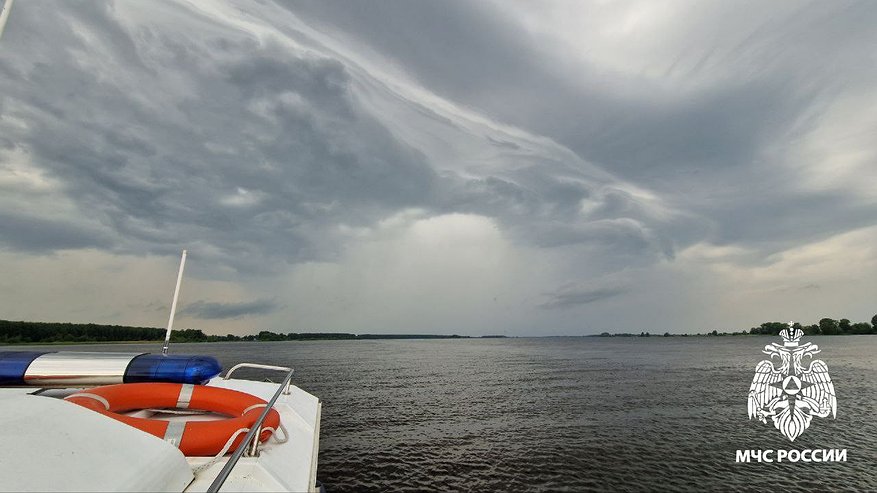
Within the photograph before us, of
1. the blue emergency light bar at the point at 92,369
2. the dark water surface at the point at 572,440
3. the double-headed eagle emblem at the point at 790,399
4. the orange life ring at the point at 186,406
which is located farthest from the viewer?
the double-headed eagle emblem at the point at 790,399

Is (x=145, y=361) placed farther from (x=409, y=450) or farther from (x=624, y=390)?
(x=624, y=390)

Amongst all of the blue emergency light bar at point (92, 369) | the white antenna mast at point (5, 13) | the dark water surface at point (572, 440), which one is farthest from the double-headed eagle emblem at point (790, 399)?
the white antenna mast at point (5, 13)

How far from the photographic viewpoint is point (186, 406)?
25.5 feet

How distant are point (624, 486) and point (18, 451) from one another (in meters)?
14.4

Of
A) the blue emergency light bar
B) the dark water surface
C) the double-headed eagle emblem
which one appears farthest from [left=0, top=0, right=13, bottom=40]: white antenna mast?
the double-headed eagle emblem

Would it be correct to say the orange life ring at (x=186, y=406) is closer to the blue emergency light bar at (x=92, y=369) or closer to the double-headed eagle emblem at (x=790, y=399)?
the blue emergency light bar at (x=92, y=369)

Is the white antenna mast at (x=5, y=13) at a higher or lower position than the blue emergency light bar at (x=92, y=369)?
higher

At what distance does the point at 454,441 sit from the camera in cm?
1748

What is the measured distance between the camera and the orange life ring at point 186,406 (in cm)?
619

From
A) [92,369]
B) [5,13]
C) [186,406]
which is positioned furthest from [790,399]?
[5,13]

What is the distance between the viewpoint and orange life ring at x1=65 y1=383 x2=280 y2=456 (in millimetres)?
6188

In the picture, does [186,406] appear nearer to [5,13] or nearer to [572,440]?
[5,13]

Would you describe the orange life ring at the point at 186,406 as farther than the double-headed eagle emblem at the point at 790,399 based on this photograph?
No

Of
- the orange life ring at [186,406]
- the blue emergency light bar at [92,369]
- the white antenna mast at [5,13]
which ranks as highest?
the white antenna mast at [5,13]
